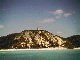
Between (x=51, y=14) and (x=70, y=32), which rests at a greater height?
(x=51, y=14)

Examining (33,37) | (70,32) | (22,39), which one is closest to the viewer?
(70,32)

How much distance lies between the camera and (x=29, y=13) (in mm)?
10898

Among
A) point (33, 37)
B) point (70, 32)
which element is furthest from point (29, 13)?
point (33, 37)

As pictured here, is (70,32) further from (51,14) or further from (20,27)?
(20,27)

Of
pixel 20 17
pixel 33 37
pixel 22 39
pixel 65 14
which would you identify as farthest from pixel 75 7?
pixel 33 37

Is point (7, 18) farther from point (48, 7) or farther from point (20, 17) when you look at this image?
point (48, 7)

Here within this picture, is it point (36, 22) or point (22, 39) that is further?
point (22, 39)

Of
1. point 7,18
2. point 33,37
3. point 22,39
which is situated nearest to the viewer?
point 7,18

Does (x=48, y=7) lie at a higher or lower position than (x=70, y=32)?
higher

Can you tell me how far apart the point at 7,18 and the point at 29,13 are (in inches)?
48.6

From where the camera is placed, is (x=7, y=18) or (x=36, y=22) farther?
(x=36, y=22)

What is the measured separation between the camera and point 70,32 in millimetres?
10805

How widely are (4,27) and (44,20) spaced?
6.53 ft

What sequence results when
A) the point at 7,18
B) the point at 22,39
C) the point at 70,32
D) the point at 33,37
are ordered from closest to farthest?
the point at 7,18 → the point at 70,32 → the point at 22,39 → the point at 33,37
